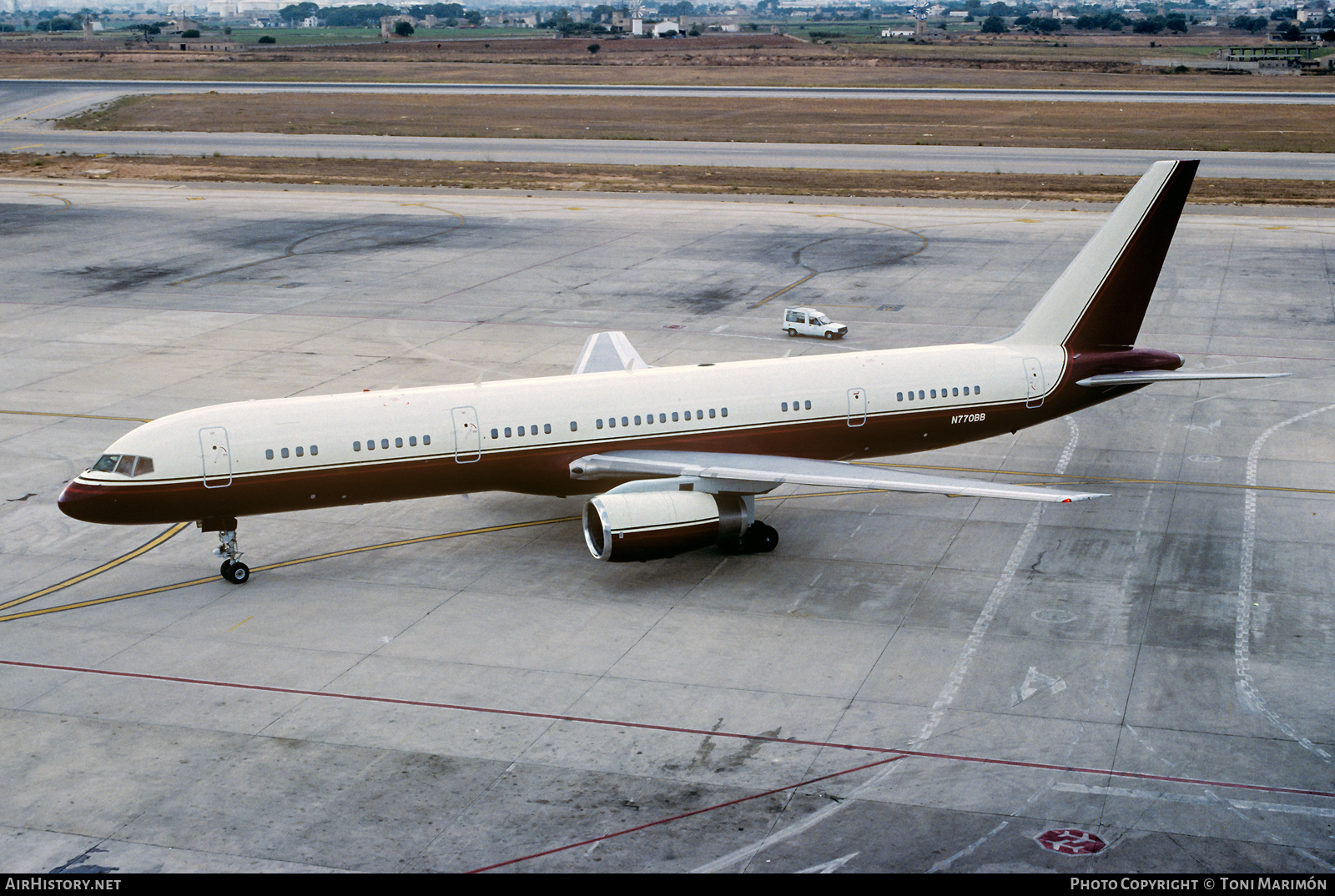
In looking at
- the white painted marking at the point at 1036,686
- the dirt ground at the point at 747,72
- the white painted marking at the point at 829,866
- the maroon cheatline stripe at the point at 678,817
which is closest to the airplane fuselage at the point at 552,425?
the white painted marking at the point at 1036,686

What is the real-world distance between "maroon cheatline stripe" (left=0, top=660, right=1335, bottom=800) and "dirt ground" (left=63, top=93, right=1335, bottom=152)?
9097cm

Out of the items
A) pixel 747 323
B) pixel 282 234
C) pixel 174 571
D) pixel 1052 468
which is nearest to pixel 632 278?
pixel 747 323

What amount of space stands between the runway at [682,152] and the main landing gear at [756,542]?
7017 centimetres

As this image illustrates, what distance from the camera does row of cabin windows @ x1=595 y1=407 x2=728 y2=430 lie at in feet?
106

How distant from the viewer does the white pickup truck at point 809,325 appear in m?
52.5

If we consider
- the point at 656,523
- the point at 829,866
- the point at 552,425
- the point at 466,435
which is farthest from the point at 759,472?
the point at 829,866

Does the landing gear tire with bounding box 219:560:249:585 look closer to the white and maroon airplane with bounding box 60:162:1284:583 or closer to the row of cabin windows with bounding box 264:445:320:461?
the white and maroon airplane with bounding box 60:162:1284:583

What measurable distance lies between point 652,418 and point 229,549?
11.1 m

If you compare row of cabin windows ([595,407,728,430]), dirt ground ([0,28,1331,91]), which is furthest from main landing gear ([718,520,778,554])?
dirt ground ([0,28,1331,91])

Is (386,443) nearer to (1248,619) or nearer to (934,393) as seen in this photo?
(934,393)

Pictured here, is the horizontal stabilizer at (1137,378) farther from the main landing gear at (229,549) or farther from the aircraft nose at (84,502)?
the aircraft nose at (84,502)

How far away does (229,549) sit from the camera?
102 ft

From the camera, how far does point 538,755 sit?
75.7ft

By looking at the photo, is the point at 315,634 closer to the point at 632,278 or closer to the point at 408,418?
the point at 408,418
